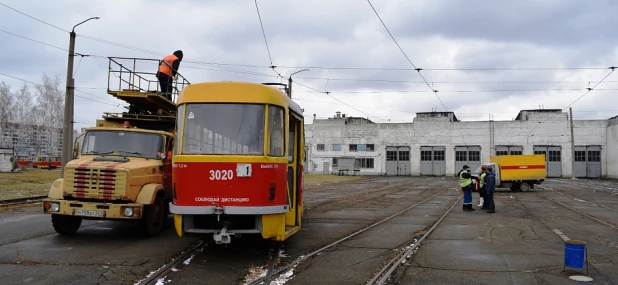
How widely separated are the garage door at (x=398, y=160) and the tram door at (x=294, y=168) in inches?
2358

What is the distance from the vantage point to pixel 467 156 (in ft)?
213

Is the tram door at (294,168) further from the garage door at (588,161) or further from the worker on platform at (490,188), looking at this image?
the garage door at (588,161)

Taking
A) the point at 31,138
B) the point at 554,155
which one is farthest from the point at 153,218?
the point at 31,138

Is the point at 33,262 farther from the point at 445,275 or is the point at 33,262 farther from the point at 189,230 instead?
the point at 445,275

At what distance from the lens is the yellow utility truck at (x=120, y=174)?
370 inches

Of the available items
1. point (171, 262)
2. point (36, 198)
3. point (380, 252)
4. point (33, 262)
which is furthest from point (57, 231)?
point (36, 198)

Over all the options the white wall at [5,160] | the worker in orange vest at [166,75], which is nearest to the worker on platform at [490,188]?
the worker in orange vest at [166,75]

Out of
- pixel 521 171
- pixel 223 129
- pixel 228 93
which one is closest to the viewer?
pixel 223 129

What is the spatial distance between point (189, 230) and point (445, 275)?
13.1 feet

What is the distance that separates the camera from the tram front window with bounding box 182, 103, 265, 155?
749 cm

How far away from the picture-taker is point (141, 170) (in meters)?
9.96

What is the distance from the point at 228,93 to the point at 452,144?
61744mm

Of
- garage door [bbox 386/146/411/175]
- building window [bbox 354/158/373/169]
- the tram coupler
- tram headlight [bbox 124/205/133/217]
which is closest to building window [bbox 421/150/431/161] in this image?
garage door [bbox 386/146/411/175]

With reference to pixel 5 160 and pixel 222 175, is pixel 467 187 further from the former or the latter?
pixel 5 160
